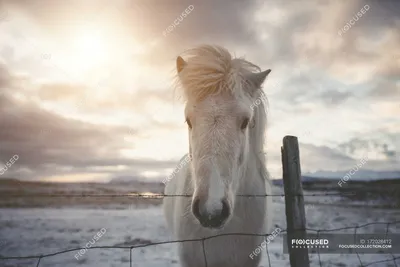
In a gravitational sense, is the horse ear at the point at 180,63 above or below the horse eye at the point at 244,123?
above

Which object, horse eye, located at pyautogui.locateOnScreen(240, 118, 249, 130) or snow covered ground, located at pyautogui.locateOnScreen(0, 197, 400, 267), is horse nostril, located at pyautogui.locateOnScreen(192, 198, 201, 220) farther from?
snow covered ground, located at pyautogui.locateOnScreen(0, 197, 400, 267)

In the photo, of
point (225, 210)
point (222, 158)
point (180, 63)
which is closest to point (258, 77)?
point (180, 63)

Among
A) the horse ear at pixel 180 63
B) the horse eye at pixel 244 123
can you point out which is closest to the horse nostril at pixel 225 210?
the horse eye at pixel 244 123

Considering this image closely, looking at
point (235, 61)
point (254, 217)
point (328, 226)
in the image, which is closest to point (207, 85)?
point (235, 61)

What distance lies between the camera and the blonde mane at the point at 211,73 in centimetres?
241

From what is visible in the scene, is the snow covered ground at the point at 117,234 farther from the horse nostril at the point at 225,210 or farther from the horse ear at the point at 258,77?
the horse nostril at the point at 225,210

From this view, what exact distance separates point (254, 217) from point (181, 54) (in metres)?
1.69

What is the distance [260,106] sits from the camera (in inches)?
113

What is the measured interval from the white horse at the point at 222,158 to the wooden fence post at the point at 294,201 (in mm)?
355

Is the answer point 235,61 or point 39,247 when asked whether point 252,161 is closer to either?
point 235,61

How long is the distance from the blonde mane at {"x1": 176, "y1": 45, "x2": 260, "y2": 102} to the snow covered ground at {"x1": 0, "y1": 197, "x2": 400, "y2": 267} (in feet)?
12.5

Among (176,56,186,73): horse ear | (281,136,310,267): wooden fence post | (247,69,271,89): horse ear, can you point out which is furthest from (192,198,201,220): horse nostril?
(176,56,186,73): horse ear

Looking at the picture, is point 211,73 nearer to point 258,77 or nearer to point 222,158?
point 258,77

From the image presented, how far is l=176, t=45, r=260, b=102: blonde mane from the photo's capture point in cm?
241
